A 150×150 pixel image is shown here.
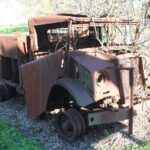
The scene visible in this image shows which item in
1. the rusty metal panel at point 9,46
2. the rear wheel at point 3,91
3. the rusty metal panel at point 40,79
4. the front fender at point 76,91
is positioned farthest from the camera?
the rear wheel at point 3,91

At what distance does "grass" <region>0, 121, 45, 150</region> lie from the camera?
19.4 ft

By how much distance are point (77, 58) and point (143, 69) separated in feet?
4.15

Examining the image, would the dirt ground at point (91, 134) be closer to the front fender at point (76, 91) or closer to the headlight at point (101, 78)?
the front fender at point (76, 91)

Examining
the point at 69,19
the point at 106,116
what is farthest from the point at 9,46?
the point at 106,116

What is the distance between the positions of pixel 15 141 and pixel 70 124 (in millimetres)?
964

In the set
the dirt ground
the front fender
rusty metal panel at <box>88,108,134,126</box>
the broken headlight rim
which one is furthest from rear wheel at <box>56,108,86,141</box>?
the broken headlight rim

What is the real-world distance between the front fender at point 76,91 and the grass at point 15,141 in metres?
1.04

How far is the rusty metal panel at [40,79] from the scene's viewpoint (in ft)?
20.0

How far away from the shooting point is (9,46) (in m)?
7.94

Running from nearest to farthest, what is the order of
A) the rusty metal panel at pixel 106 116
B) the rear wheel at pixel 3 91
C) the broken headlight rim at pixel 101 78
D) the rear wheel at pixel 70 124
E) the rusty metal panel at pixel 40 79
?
the broken headlight rim at pixel 101 78 < the rusty metal panel at pixel 106 116 < the rear wheel at pixel 70 124 < the rusty metal panel at pixel 40 79 < the rear wheel at pixel 3 91

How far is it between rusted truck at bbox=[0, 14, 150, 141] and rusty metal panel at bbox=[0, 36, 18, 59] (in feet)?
1.89

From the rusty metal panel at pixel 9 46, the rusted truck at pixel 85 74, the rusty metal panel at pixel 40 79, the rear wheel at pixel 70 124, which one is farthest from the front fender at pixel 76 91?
the rusty metal panel at pixel 9 46

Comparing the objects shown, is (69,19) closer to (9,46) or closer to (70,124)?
(70,124)

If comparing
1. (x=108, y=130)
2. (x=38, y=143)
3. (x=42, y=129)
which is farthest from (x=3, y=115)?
(x=108, y=130)
